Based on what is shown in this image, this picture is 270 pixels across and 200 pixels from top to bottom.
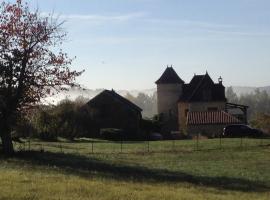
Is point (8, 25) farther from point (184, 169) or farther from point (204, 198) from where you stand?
point (204, 198)

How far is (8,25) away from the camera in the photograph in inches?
1404

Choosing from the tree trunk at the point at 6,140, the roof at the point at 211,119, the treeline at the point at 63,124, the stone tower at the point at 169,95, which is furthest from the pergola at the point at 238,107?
the tree trunk at the point at 6,140

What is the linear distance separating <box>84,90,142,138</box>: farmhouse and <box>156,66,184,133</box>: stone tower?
17.4 m

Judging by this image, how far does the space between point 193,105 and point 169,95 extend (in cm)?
897

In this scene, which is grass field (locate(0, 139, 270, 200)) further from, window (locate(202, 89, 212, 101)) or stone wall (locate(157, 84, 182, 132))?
stone wall (locate(157, 84, 182, 132))

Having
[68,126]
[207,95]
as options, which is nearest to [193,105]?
[207,95]

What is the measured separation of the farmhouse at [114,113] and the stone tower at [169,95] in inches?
687

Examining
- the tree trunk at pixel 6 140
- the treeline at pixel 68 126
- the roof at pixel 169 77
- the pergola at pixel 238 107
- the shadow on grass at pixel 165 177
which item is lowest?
the shadow on grass at pixel 165 177

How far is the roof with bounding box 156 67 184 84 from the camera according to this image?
101500 mm

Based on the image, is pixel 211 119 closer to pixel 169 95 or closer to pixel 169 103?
pixel 169 103

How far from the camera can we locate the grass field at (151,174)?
15.8m

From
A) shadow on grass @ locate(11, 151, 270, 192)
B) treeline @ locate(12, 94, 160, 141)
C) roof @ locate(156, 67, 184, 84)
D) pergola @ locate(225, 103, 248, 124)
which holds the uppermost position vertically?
roof @ locate(156, 67, 184, 84)

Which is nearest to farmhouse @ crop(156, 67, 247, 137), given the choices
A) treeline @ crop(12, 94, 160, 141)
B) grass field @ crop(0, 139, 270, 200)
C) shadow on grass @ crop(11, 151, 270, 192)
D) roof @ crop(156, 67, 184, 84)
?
roof @ crop(156, 67, 184, 84)

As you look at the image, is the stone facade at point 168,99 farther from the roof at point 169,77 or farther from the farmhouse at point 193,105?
the roof at point 169,77
